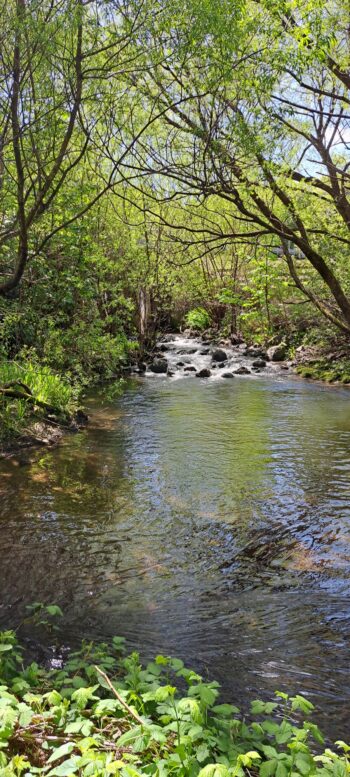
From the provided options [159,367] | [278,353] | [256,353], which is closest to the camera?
[159,367]

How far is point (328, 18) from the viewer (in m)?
8.32

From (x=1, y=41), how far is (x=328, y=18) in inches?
214

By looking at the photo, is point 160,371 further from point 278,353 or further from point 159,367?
point 278,353

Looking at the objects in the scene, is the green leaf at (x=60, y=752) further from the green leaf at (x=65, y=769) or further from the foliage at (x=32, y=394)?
the foliage at (x=32, y=394)

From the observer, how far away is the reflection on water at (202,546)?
4.25m

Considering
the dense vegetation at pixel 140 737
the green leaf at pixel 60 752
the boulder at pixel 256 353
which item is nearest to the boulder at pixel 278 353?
the boulder at pixel 256 353

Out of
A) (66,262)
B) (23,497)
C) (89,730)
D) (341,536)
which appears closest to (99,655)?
(89,730)

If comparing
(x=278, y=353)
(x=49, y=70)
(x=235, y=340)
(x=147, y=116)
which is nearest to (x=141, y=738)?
(x=49, y=70)

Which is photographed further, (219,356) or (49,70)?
(219,356)

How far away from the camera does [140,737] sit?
2.51 meters

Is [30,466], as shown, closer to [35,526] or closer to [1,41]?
[35,526]

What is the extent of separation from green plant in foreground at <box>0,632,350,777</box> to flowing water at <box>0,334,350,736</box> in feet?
2.59

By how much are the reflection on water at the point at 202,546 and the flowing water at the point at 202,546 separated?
0.02 meters

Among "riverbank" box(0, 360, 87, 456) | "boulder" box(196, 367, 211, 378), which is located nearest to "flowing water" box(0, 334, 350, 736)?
"riverbank" box(0, 360, 87, 456)
